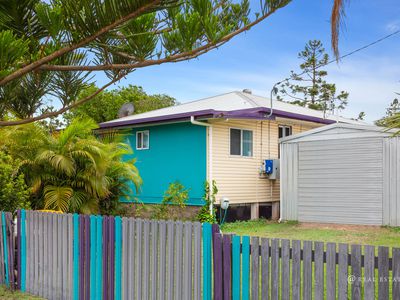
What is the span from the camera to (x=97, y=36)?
387cm

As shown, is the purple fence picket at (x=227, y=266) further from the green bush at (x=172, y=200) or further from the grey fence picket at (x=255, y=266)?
the green bush at (x=172, y=200)

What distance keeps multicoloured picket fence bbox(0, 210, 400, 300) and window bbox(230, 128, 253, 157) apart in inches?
345

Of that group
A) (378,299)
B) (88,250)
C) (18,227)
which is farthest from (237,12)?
(18,227)

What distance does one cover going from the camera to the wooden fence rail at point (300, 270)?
12.4ft

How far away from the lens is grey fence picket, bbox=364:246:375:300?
149 inches

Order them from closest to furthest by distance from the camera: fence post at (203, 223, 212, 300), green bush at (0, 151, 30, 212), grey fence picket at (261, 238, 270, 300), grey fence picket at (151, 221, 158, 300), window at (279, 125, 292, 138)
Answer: grey fence picket at (261, 238, 270, 300) < fence post at (203, 223, 212, 300) < grey fence picket at (151, 221, 158, 300) < green bush at (0, 151, 30, 212) < window at (279, 125, 292, 138)

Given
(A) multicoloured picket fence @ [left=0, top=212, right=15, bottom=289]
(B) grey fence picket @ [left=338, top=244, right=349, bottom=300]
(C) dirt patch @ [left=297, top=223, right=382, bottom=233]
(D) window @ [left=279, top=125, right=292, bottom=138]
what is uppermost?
(D) window @ [left=279, top=125, right=292, bottom=138]

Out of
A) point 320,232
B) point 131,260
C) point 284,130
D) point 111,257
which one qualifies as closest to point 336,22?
point 131,260

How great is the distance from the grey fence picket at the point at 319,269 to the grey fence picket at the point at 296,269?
16 centimetres

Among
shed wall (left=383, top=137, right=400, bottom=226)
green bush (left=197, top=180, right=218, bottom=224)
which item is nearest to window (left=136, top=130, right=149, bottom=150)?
green bush (left=197, top=180, right=218, bottom=224)

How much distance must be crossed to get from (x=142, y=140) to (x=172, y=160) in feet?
5.64

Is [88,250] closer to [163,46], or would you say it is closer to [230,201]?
[163,46]

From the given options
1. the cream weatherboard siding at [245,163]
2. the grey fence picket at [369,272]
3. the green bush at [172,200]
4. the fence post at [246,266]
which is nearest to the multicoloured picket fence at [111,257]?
the fence post at [246,266]

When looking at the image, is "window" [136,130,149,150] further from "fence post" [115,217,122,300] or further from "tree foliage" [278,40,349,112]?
"tree foliage" [278,40,349,112]
